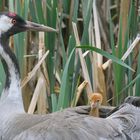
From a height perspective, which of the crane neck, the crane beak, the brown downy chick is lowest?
the brown downy chick

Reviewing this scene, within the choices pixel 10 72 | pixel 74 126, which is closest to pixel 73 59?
pixel 10 72

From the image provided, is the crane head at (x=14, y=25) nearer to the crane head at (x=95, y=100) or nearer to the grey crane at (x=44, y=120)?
the grey crane at (x=44, y=120)

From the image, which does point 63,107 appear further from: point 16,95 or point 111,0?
point 111,0

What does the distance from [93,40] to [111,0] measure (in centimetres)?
50

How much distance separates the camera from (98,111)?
362cm

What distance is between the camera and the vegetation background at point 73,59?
378 centimetres

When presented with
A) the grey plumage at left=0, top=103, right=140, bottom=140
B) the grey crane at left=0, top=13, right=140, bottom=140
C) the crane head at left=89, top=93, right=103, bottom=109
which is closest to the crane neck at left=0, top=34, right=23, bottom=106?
the grey crane at left=0, top=13, right=140, bottom=140

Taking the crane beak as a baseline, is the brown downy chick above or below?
below

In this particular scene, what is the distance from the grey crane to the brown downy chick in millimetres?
46

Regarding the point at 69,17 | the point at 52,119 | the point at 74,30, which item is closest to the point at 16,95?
the point at 52,119

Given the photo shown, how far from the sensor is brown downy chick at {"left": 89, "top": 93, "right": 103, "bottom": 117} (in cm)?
354

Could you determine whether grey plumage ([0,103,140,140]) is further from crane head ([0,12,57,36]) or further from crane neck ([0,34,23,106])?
crane head ([0,12,57,36])

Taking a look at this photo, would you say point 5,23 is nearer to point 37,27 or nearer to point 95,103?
point 37,27

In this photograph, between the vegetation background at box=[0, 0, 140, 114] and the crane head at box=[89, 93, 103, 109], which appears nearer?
the crane head at box=[89, 93, 103, 109]
